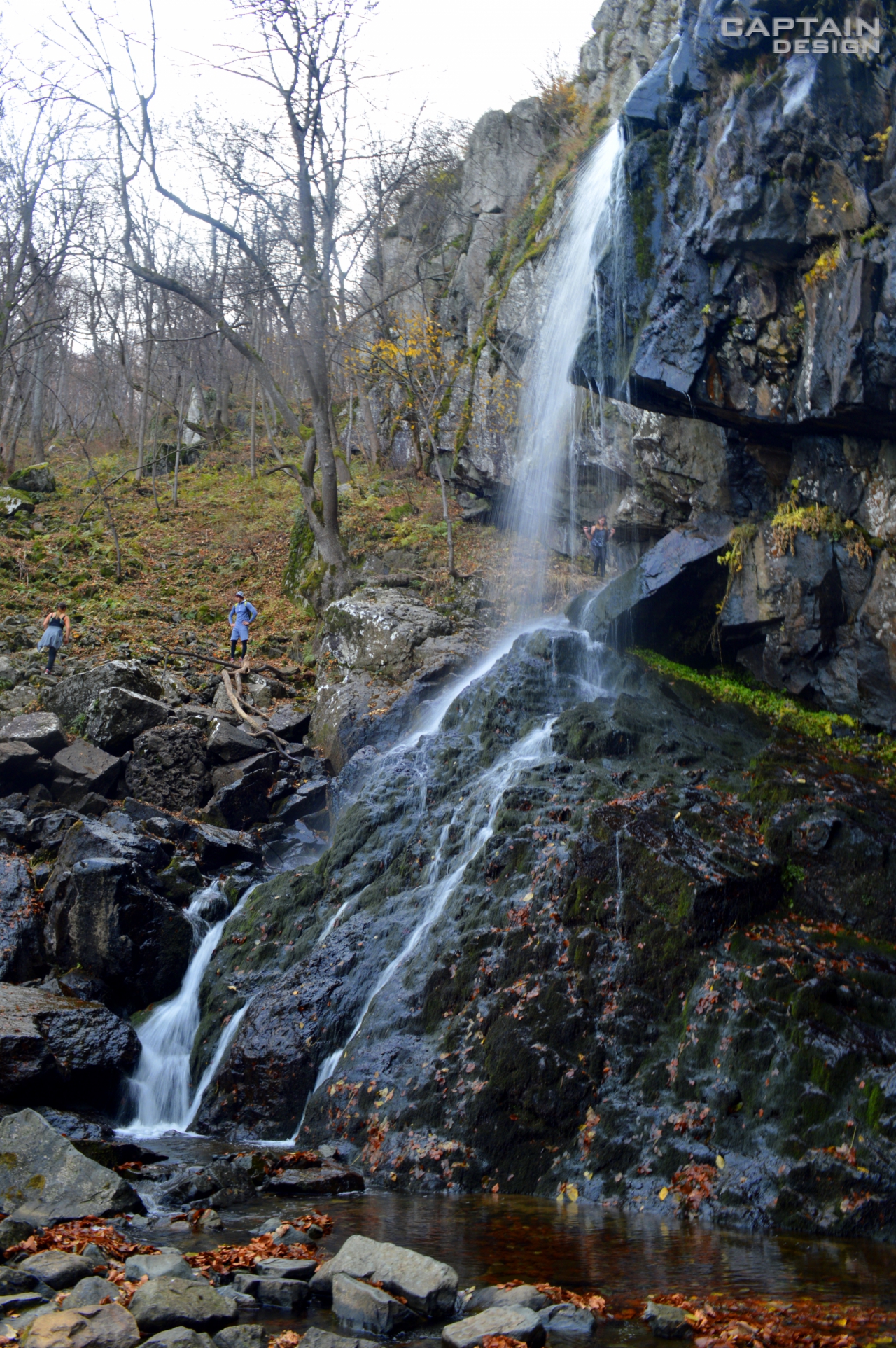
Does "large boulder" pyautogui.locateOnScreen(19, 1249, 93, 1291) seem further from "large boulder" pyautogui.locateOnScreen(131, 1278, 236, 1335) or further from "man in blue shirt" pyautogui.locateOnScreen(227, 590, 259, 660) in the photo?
"man in blue shirt" pyautogui.locateOnScreen(227, 590, 259, 660)

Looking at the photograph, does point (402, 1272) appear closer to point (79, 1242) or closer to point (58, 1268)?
point (58, 1268)

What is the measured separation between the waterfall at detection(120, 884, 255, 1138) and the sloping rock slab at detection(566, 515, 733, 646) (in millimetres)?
7233

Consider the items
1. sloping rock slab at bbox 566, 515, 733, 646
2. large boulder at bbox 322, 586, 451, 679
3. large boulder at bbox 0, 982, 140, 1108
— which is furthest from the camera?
large boulder at bbox 322, 586, 451, 679

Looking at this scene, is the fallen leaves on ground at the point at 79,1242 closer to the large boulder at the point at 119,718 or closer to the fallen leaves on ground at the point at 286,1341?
the fallen leaves on ground at the point at 286,1341

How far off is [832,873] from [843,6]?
897 centimetres

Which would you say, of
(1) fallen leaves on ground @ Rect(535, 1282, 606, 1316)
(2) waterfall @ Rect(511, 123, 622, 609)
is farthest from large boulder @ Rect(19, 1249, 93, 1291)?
(2) waterfall @ Rect(511, 123, 622, 609)

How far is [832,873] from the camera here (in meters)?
8.14

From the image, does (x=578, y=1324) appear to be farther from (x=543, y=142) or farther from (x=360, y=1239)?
(x=543, y=142)

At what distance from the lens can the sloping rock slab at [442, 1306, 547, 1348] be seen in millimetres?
3834

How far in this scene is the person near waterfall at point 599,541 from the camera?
1780 centimetres

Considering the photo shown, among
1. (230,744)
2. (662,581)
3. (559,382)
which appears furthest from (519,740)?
(559,382)

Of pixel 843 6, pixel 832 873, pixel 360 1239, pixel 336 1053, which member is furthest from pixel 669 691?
pixel 360 1239

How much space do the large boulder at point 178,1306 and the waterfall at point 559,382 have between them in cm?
1245

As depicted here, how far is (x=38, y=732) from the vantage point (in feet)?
43.6
